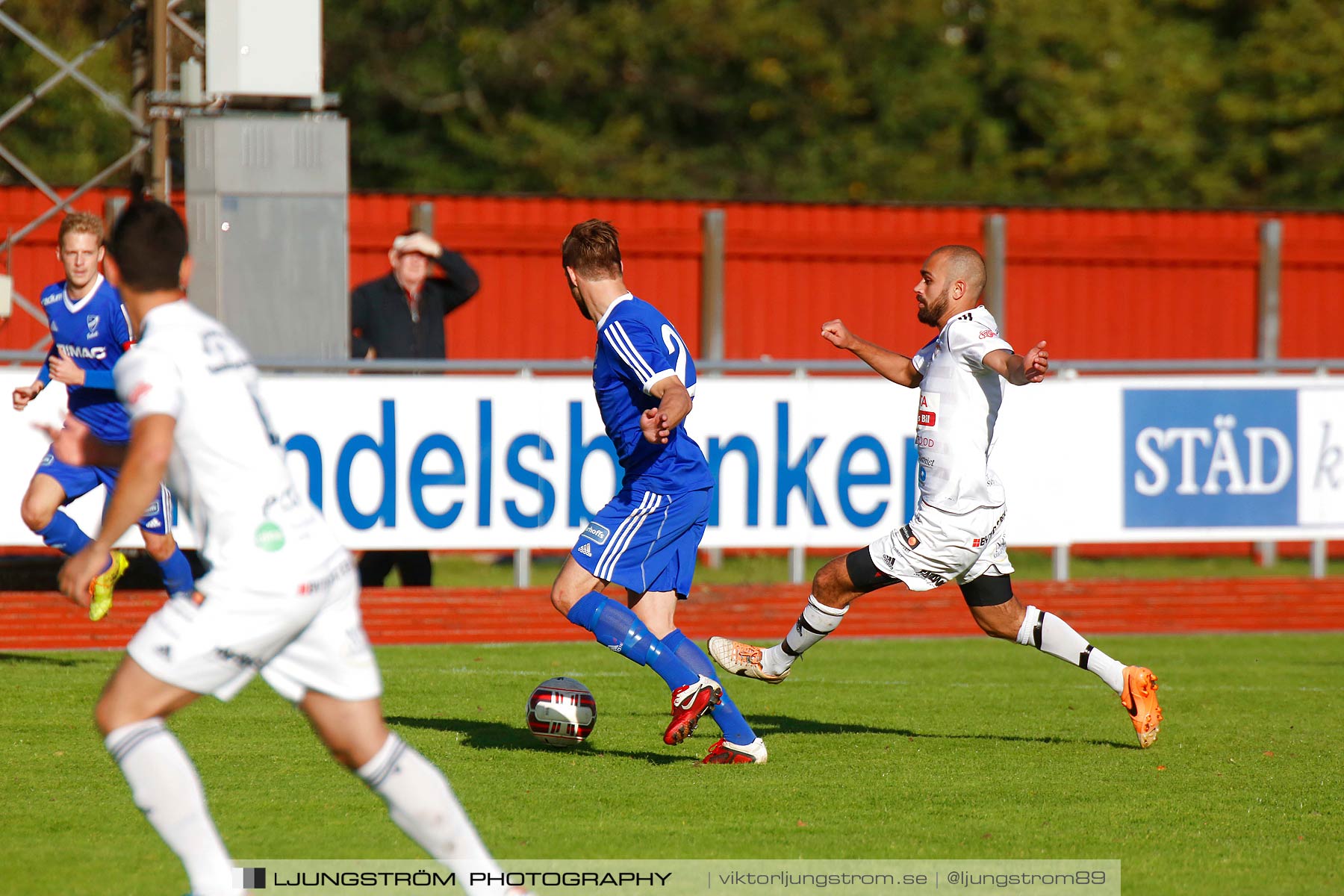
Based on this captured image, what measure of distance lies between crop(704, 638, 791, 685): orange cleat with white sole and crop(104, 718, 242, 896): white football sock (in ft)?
10.5

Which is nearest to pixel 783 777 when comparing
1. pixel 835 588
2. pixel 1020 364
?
pixel 835 588

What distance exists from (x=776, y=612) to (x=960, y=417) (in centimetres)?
485

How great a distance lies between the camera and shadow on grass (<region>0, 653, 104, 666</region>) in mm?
9266

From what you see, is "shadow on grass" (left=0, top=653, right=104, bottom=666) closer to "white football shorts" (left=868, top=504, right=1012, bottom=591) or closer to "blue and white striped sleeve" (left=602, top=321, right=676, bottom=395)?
"blue and white striped sleeve" (left=602, top=321, right=676, bottom=395)

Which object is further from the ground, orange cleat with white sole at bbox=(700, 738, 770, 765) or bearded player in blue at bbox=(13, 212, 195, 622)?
bearded player in blue at bbox=(13, 212, 195, 622)

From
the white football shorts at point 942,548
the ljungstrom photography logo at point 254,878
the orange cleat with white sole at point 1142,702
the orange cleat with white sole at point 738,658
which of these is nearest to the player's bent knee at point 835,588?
the white football shorts at point 942,548

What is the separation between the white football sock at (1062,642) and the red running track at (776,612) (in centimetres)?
382

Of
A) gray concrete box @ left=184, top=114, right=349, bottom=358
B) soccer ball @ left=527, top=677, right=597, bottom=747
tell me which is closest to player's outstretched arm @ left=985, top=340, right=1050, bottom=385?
soccer ball @ left=527, top=677, right=597, bottom=747

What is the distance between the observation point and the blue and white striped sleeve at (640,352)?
20.6 feet

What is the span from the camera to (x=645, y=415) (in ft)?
19.5

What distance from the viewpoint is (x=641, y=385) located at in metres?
6.39

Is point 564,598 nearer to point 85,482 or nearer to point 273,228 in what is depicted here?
point 85,482

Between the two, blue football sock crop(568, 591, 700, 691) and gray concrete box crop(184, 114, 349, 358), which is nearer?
blue football sock crop(568, 591, 700, 691)

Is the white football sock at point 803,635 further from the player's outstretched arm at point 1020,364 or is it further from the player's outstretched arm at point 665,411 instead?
the player's outstretched arm at point 665,411
